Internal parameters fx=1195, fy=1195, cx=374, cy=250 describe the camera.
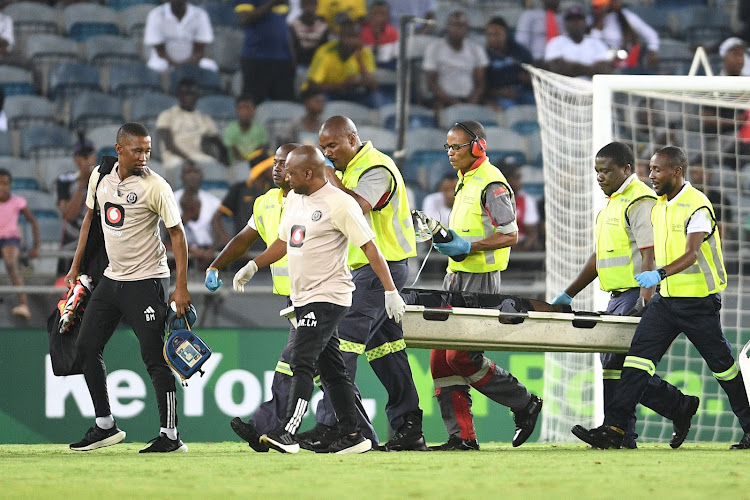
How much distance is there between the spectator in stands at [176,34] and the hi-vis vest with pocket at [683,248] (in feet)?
27.6

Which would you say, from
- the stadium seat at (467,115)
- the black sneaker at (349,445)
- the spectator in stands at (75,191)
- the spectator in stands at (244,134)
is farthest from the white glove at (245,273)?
the stadium seat at (467,115)

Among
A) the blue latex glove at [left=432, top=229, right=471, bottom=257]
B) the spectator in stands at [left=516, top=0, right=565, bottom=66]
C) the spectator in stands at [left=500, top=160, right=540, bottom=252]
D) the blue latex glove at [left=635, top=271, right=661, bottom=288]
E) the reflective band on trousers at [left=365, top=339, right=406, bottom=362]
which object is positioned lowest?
the reflective band on trousers at [left=365, top=339, right=406, bottom=362]

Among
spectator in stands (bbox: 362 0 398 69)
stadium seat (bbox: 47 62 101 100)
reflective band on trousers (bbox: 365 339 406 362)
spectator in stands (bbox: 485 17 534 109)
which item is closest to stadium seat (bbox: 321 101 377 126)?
spectator in stands (bbox: 362 0 398 69)

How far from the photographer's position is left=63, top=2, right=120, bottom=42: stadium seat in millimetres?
15344

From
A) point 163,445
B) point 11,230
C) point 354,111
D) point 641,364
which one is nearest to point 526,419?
point 641,364

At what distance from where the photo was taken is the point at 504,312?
7293mm

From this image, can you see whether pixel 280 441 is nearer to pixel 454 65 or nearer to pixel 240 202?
pixel 240 202

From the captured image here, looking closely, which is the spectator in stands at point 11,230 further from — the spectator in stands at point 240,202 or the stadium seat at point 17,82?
the stadium seat at point 17,82

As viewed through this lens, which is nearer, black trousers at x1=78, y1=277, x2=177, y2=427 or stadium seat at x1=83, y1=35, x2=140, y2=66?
black trousers at x1=78, y1=277, x2=177, y2=427

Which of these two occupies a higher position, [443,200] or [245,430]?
[443,200]

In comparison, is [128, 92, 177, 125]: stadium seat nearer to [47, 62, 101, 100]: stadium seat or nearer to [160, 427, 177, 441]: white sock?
[47, 62, 101, 100]: stadium seat

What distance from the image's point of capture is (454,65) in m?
14.9

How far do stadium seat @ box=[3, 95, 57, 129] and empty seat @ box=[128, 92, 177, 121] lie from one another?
3.13 ft

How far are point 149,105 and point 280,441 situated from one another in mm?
8424
